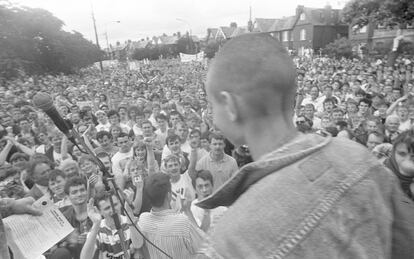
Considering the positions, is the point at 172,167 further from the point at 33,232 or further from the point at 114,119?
the point at 114,119

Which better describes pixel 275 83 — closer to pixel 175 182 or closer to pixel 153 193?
pixel 153 193

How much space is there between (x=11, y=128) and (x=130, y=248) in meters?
5.89

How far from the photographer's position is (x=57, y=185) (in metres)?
4.07

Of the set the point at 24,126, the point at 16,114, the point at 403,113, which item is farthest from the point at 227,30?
the point at 403,113

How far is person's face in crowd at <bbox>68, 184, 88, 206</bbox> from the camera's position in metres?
3.67

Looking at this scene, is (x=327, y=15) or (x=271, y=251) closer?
(x=271, y=251)

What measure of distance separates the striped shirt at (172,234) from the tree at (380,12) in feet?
68.6

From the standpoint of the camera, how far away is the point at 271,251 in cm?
82

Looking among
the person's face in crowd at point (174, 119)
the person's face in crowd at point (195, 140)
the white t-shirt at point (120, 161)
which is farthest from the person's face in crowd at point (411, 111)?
the white t-shirt at point (120, 161)

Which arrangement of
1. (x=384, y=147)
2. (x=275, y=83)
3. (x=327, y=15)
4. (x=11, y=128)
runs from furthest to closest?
(x=327, y=15) → (x=11, y=128) → (x=384, y=147) → (x=275, y=83)

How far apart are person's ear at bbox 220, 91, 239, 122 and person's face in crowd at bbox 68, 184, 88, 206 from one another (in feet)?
10.1

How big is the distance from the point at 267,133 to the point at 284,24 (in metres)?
61.6

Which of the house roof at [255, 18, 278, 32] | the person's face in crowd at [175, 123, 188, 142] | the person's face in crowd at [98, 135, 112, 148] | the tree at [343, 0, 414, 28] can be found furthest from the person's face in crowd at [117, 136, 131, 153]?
the house roof at [255, 18, 278, 32]

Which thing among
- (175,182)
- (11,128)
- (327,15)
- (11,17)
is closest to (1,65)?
(11,17)
